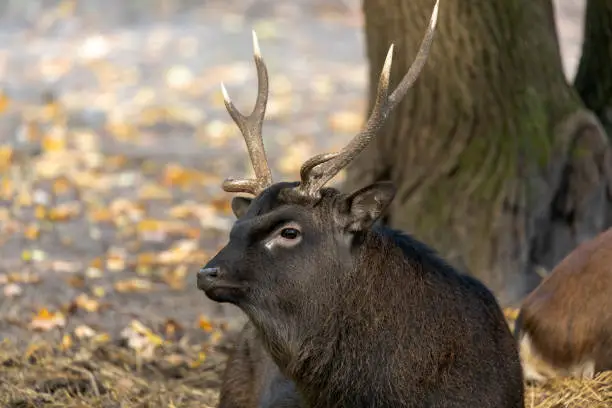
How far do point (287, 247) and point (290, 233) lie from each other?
55 mm

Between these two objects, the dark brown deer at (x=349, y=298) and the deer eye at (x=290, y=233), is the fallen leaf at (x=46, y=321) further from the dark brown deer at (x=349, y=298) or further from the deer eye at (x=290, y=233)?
the deer eye at (x=290, y=233)

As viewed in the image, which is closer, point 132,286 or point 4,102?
point 132,286

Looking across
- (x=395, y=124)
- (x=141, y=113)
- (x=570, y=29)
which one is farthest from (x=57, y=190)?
(x=570, y=29)

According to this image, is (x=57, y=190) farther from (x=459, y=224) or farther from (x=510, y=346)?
(x=510, y=346)

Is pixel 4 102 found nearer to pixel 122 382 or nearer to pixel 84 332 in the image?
pixel 84 332

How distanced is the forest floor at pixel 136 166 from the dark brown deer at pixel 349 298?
1.71 metres

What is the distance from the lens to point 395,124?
24.7ft

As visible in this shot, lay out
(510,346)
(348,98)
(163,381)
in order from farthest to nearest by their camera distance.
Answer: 1. (348,98)
2. (163,381)
3. (510,346)

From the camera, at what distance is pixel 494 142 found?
7.38 m

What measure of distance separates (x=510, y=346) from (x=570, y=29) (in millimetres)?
13275

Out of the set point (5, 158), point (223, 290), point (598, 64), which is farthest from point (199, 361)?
point (5, 158)

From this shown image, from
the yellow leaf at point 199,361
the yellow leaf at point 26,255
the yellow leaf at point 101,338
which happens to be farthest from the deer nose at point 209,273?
the yellow leaf at point 26,255

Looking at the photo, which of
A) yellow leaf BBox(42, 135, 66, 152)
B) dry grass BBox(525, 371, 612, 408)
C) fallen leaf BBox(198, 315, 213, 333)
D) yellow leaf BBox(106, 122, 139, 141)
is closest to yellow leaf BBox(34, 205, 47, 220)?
yellow leaf BBox(42, 135, 66, 152)

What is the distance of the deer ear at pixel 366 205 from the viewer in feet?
14.7
